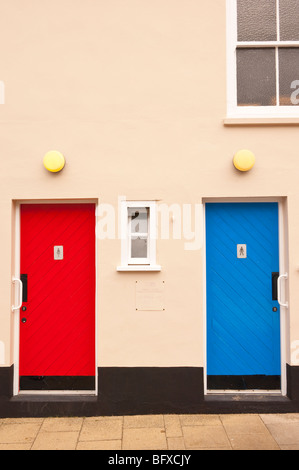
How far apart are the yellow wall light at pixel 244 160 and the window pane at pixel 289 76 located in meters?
0.89

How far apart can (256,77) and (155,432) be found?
4264mm

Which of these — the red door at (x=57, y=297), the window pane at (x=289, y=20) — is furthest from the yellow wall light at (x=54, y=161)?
the window pane at (x=289, y=20)

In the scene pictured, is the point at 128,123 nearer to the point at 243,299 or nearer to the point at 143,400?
the point at 243,299

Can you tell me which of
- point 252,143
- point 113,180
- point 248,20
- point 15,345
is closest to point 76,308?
point 15,345

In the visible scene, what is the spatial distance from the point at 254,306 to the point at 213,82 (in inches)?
108

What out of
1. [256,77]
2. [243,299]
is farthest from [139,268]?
[256,77]

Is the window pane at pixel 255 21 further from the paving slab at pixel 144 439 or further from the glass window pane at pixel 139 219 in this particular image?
the paving slab at pixel 144 439

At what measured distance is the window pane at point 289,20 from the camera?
15.2 feet

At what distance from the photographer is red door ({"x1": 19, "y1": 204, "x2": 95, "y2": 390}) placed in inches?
182

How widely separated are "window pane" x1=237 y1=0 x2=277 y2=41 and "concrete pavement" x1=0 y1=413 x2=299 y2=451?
4.50 meters

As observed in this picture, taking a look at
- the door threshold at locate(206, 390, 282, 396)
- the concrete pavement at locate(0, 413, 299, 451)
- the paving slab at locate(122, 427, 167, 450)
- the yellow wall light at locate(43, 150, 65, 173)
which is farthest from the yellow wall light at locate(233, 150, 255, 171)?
the paving slab at locate(122, 427, 167, 450)


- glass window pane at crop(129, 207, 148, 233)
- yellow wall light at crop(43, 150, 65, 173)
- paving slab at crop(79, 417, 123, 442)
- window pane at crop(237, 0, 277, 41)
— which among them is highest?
window pane at crop(237, 0, 277, 41)

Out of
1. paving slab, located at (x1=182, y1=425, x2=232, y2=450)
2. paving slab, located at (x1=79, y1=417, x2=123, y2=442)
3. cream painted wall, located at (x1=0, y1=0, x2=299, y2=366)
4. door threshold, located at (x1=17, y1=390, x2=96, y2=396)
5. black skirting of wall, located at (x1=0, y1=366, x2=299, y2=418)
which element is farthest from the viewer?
door threshold, located at (x1=17, y1=390, x2=96, y2=396)

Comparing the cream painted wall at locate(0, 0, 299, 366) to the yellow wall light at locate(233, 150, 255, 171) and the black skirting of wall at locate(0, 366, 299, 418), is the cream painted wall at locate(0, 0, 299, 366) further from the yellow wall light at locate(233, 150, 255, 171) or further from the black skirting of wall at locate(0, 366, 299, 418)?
the black skirting of wall at locate(0, 366, 299, 418)
